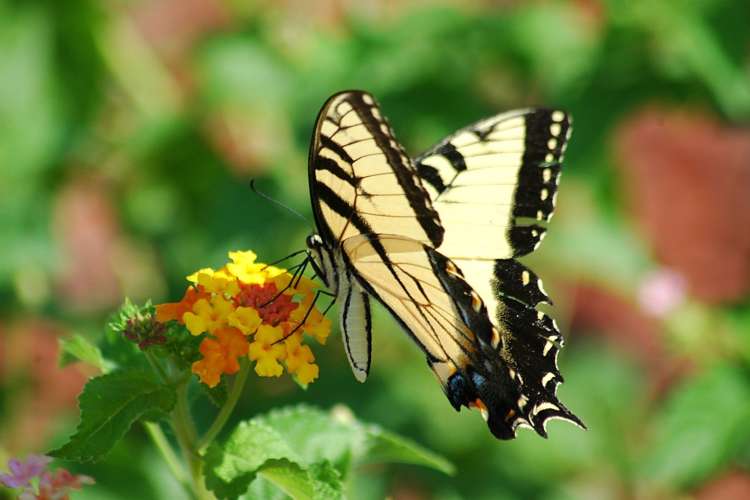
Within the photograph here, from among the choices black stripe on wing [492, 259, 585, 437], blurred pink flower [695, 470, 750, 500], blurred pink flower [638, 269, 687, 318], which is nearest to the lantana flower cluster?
black stripe on wing [492, 259, 585, 437]

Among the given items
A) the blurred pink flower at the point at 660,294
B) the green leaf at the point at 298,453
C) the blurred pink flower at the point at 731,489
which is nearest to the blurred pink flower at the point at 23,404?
the green leaf at the point at 298,453

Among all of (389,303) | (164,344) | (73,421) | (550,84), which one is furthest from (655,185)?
(164,344)

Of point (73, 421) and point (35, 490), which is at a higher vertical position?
point (73, 421)

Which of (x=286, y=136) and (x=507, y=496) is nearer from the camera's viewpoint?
(x=507, y=496)

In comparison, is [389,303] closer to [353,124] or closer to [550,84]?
[353,124]

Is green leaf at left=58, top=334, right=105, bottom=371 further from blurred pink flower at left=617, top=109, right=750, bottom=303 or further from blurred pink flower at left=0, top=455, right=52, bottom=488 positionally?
blurred pink flower at left=617, top=109, right=750, bottom=303

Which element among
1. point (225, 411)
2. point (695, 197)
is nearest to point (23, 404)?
point (225, 411)
